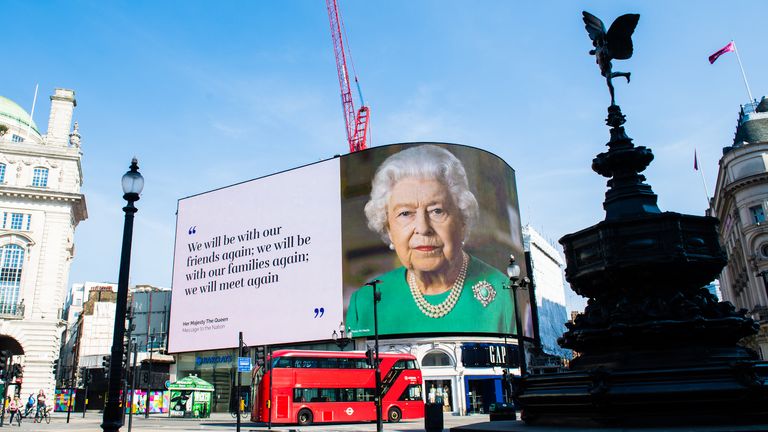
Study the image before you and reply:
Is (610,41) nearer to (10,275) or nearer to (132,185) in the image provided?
(132,185)

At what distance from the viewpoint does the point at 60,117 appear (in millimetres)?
52156

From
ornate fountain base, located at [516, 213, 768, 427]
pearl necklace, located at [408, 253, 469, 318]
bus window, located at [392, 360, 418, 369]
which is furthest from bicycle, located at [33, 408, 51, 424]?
ornate fountain base, located at [516, 213, 768, 427]

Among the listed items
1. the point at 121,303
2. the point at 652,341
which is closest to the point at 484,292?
the point at 652,341

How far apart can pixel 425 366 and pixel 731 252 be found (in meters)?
39.9

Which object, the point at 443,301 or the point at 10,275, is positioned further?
the point at 443,301

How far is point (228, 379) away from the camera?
205 feet

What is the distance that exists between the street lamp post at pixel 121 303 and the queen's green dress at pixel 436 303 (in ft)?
131

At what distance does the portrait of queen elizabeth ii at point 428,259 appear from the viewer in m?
49.6

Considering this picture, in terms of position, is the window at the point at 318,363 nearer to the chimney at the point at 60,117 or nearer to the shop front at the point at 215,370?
the shop front at the point at 215,370

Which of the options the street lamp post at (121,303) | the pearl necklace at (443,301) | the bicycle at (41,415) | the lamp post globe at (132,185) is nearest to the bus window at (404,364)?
the pearl necklace at (443,301)

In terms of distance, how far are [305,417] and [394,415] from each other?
5.80 m

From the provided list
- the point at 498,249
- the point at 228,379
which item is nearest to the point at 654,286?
the point at 498,249

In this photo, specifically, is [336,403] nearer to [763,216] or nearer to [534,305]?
[763,216]

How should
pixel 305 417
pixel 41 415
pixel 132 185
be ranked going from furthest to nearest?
pixel 41 415 → pixel 305 417 → pixel 132 185
